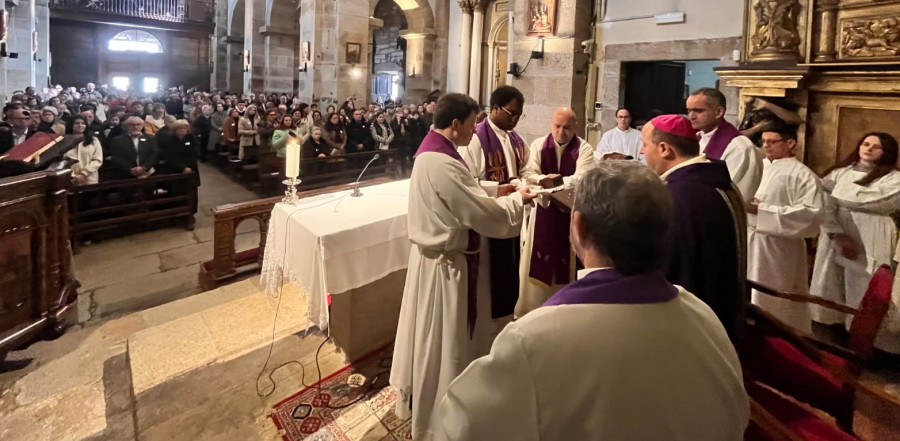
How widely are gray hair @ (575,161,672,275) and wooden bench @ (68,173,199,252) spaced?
6.42 metres

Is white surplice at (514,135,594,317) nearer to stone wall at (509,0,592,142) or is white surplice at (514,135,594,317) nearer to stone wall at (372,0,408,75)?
stone wall at (509,0,592,142)

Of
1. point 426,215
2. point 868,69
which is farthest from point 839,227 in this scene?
point 426,215

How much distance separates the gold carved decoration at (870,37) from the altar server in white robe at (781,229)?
5.42 feet

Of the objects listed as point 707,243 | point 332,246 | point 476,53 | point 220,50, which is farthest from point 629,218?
point 220,50

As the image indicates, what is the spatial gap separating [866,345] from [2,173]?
5068mm

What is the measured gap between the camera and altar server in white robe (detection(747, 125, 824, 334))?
139 inches

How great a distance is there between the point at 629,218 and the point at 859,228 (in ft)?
13.2

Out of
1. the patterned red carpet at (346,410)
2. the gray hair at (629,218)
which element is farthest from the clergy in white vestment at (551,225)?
the gray hair at (629,218)

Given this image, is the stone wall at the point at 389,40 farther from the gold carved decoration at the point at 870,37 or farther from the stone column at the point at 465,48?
the gold carved decoration at the point at 870,37

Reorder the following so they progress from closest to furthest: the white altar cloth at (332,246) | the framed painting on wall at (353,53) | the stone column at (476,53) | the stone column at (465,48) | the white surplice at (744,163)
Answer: the white altar cloth at (332,246), the white surplice at (744,163), the framed painting on wall at (353,53), the stone column at (476,53), the stone column at (465,48)

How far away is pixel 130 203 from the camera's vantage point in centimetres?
649

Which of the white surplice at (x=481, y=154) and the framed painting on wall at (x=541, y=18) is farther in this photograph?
the framed painting on wall at (x=541, y=18)

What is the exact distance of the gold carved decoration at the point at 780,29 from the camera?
5.05 meters

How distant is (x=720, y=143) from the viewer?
3.59 metres
